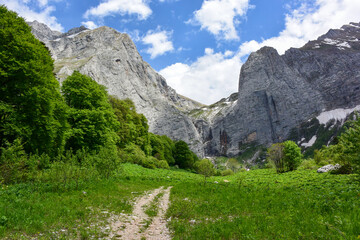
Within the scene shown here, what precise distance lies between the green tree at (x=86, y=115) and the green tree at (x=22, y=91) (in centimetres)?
648

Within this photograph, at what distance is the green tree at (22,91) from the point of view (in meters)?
17.5

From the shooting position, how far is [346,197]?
1165 cm

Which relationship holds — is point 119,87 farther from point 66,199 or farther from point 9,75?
point 66,199

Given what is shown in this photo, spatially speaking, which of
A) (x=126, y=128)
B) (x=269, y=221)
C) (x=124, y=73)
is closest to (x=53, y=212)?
(x=269, y=221)

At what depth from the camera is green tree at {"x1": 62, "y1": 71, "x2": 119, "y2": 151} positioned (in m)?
27.8

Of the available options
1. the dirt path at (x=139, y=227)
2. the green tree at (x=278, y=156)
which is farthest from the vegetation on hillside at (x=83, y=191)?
the green tree at (x=278, y=156)

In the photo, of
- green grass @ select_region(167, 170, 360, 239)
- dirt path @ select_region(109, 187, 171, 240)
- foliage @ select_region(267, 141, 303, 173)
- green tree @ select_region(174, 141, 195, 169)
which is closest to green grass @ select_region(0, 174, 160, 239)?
dirt path @ select_region(109, 187, 171, 240)

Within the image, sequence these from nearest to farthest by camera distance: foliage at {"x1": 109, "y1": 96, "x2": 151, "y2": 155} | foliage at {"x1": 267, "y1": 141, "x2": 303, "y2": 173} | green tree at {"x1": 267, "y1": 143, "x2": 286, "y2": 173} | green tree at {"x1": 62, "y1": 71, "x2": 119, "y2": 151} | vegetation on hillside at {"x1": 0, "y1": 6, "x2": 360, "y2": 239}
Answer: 1. vegetation on hillside at {"x1": 0, "y1": 6, "x2": 360, "y2": 239}
2. green tree at {"x1": 62, "y1": 71, "x2": 119, "y2": 151}
3. foliage at {"x1": 267, "y1": 141, "x2": 303, "y2": 173}
4. green tree at {"x1": 267, "y1": 143, "x2": 286, "y2": 173}
5. foliage at {"x1": 109, "y1": 96, "x2": 151, "y2": 155}

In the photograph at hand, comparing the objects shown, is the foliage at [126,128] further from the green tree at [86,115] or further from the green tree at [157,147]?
the green tree at [86,115]

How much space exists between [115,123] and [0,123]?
17.5m

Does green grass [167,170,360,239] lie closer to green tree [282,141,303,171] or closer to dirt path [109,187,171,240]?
dirt path [109,187,171,240]

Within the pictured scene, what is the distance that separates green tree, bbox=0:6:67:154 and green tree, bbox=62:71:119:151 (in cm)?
648

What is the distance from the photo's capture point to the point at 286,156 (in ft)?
121

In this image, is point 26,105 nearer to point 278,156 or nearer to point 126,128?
point 126,128
